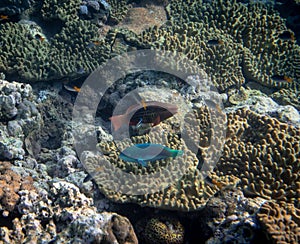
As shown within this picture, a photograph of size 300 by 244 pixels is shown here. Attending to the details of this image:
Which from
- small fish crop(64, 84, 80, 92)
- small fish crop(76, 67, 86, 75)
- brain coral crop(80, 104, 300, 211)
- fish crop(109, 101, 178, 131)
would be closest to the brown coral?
brain coral crop(80, 104, 300, 211)

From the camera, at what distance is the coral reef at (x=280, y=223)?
2463 millimetres

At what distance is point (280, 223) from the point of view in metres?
2.56

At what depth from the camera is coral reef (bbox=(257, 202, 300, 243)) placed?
246 centimetres

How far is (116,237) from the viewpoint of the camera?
259 centimetres

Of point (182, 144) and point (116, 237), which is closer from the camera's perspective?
point (116, 237)

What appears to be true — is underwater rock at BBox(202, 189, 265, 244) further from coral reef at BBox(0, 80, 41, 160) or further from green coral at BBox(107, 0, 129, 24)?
green coral at BBox(107, 0, 129, 24)

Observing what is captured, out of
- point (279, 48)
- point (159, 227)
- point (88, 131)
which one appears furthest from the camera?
point (279, 48)

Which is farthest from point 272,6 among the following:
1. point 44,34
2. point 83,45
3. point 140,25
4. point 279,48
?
point 44,34

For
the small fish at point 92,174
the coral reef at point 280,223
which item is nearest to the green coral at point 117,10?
the small fish at point 92,174

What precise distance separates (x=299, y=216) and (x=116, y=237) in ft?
6.09

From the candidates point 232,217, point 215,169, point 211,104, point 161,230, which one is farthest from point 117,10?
point 232,217

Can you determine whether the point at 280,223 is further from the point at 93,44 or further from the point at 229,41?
the point at 93,44

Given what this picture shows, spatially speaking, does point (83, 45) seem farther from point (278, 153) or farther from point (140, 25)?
point (278, 153)

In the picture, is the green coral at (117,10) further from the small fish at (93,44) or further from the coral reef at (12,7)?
the coral reef at (12,7)
